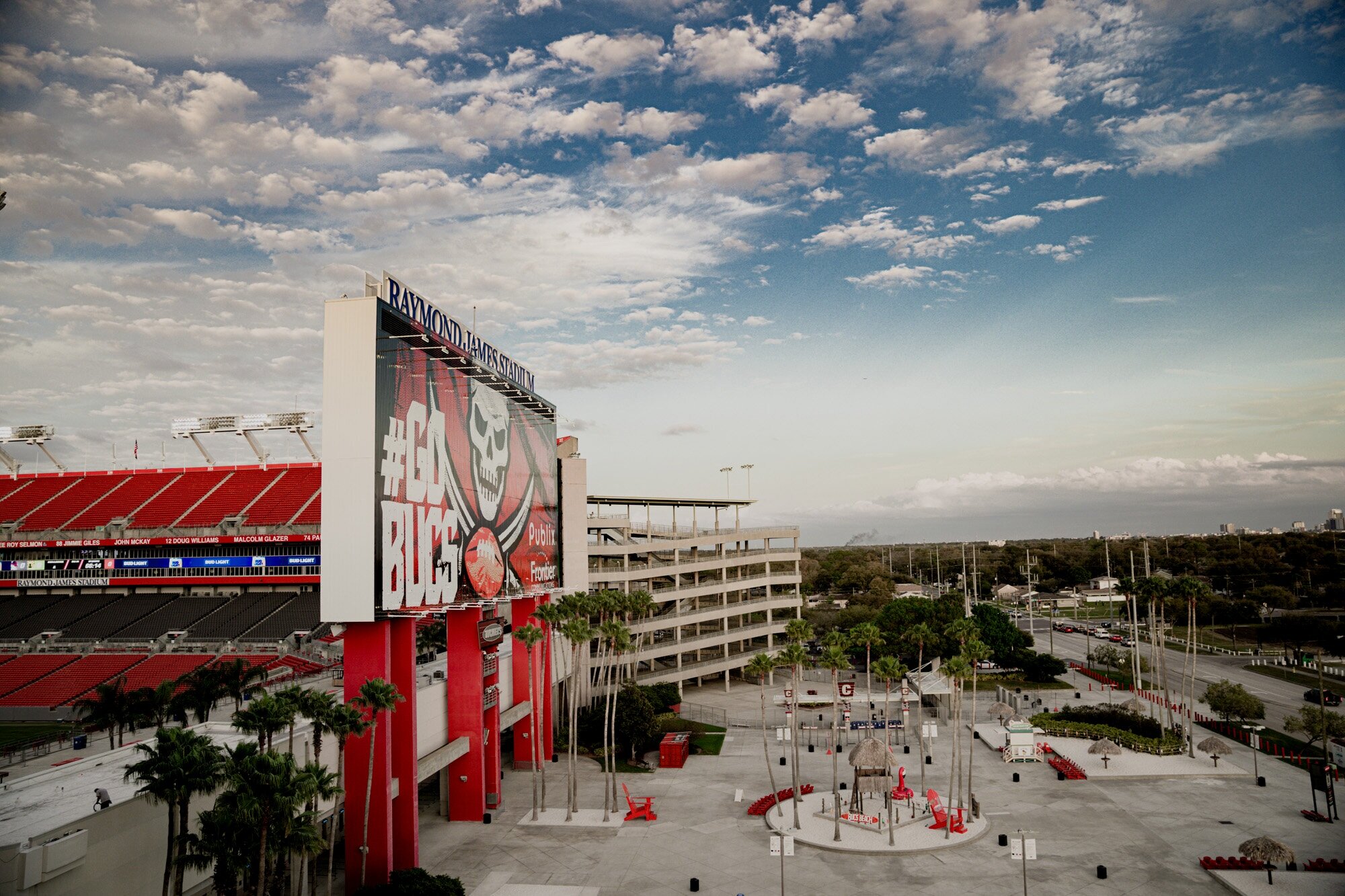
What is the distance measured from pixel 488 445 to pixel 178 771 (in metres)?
28.2

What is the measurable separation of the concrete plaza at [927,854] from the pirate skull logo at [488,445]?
18786mm

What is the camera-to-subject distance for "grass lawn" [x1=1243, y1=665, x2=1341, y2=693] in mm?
86312

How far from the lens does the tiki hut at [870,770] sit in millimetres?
47719

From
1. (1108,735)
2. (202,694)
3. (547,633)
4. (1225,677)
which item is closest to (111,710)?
(202,694)

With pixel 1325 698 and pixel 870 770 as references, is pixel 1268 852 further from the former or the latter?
pixel 1325 698

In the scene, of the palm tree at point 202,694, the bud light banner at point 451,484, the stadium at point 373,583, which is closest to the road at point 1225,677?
the stadium at point 373,583

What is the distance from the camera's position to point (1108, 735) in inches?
2463

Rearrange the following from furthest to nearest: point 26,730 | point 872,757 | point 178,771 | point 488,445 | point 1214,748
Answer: point 26,730, point 1214,748, point 488,445, point 872,757, point 178,771

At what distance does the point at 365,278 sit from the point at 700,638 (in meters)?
65.6

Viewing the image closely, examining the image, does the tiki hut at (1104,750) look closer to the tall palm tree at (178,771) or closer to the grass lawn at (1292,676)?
the grass lawn at (1292,676)

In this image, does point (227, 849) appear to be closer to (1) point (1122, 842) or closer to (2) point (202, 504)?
(1) point (1122, 842)

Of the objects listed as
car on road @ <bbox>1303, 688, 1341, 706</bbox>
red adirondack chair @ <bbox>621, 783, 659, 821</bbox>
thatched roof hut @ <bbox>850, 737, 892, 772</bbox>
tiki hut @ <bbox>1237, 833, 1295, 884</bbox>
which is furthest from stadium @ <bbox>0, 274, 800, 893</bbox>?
car on road @ <bbox>1303, 688, 1341, 706</bbox>

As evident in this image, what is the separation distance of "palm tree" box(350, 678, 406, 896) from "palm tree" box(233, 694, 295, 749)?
3.82 metres

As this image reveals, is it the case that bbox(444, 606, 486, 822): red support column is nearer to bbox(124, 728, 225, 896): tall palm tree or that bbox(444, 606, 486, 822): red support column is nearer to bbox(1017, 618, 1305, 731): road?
bbox(124, 728, 225, 896): tall palm tree
